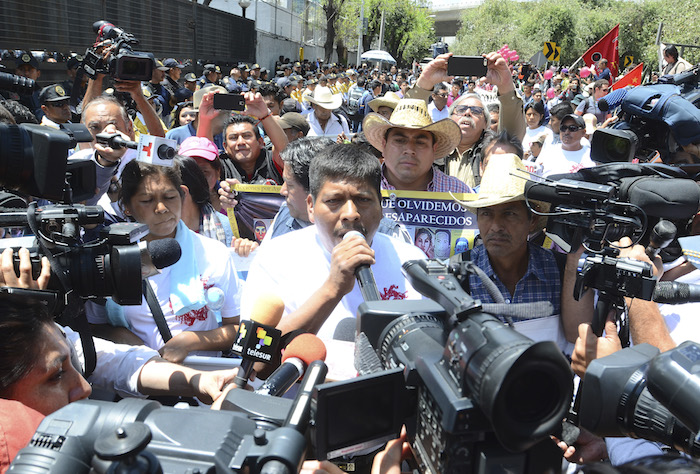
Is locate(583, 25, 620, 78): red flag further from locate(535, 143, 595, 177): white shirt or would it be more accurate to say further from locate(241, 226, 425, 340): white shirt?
locate(241, 226, 425, 340): white shirt

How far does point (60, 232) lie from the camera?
1569 mm

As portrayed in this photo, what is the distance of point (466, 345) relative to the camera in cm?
106

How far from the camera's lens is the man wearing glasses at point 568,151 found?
20.0ft

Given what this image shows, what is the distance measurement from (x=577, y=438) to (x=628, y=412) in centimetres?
67

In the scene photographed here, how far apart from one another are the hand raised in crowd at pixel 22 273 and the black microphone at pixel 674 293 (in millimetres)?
1821

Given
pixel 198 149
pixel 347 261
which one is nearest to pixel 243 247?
pixel 198 149

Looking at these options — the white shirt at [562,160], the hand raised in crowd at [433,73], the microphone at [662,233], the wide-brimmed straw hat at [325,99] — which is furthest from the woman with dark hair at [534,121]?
the microphone at [662,233]

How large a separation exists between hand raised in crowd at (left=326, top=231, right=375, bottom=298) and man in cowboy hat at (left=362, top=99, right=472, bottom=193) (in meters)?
1.74

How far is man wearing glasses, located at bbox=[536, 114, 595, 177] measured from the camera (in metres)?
6.10

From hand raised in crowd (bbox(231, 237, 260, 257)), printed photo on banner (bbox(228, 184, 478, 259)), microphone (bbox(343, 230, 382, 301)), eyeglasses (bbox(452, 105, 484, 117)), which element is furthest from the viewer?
eyeglasses (bbox(452, 105, 484, 117))

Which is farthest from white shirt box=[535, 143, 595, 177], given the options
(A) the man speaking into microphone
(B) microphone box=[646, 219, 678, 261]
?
(A) the man speaking into microphone

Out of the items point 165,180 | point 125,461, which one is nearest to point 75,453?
point 125,461

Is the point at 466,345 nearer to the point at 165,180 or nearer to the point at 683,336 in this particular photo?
the point at 683,336

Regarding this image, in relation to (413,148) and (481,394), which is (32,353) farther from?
(413,148)
